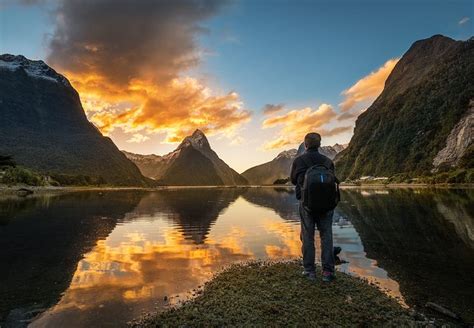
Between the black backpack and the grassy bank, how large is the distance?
2.78m

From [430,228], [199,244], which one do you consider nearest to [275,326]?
[199,244]

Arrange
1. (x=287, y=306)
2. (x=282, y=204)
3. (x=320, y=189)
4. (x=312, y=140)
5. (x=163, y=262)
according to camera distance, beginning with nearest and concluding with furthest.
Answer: (x=287, y=306) < (x=320, y=189) < (x=312, y=140) < (x=163, y=262) < (x=282, y=204)

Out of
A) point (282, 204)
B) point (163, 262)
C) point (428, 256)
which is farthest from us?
point (282, 204)

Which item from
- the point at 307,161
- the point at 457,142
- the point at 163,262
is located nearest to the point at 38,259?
the point at 163,262

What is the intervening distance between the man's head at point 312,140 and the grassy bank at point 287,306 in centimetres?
492

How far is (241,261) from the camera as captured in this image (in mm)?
18578

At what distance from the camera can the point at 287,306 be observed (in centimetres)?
1037

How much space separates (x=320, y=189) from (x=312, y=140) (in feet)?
6.62

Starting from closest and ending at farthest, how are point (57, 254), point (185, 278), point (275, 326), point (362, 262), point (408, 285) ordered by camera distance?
point (275, 326) → point (408, 285) → point (185, 278) → point (362, 262) → point (57, 254)

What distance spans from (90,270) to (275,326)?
11421mm

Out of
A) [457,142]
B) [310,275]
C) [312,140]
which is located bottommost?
[310,275]

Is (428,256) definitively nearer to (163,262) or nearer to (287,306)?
(287,306)

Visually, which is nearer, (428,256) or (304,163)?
(304,163)

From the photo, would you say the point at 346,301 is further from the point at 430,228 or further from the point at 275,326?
the point at 430,228
